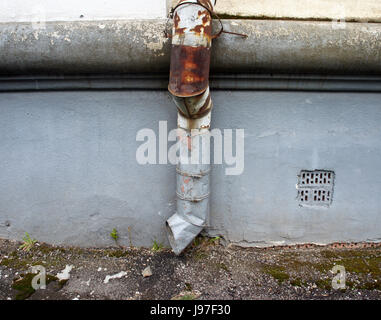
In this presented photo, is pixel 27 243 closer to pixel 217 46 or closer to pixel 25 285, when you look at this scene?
pixel 25 285

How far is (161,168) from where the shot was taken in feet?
8.02

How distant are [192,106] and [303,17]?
1.12 meters

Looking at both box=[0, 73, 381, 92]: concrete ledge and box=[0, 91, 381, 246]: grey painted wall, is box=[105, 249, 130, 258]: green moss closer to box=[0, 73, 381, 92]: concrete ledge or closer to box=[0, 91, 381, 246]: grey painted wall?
box=[0, 91, 381, 246]: grey painted wall

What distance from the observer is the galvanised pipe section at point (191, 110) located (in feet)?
5.96

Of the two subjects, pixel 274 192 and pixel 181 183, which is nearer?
pixel 181 183

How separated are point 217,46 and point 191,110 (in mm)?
502

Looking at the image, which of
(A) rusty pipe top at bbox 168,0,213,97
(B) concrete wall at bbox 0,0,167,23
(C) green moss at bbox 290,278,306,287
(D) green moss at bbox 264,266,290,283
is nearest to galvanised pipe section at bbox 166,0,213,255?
(A) rusty pipe top at bbox 168,0,213,97

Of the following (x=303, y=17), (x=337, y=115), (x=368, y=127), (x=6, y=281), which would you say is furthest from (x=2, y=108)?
(x=368, y=127)

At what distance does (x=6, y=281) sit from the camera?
2236 millimetres

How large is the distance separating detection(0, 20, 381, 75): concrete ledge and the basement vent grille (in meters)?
0.83

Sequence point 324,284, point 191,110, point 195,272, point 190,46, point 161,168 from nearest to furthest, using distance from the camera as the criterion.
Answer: point 190,46, point 191,110, point 324,284, point 195,272, point 161,168

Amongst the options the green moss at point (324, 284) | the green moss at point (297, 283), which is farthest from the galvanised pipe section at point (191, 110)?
the green moss at point (324, 284)

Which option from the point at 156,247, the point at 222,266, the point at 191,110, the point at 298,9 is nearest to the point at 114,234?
the point at 156,247
